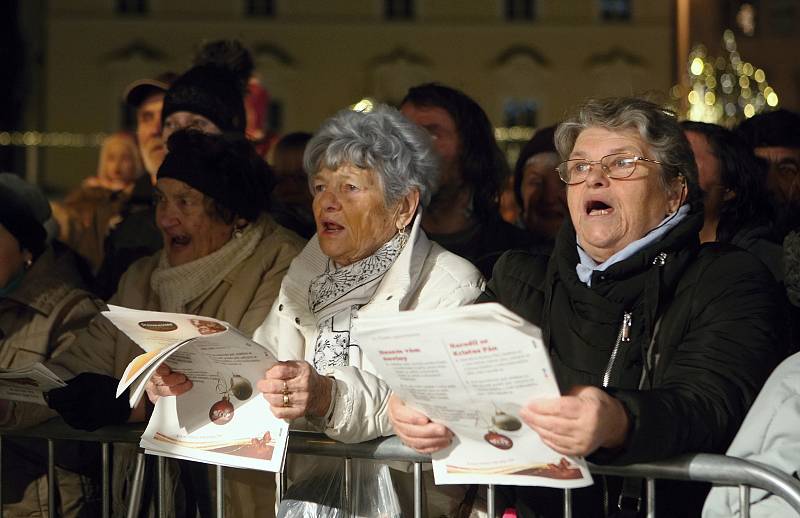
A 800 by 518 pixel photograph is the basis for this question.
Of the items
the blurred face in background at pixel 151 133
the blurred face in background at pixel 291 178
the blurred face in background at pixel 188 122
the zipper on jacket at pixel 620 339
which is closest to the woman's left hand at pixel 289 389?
the zipper on jacket at pixel 620 339

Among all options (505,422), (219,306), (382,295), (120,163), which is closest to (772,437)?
(505,422)

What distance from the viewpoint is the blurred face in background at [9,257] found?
5.35 m

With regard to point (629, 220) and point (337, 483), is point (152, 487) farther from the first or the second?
point (629, 220)

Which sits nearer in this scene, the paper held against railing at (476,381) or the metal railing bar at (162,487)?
the paper held against railing at (476,381)

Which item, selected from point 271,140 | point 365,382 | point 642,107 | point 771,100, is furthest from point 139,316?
point 771,100

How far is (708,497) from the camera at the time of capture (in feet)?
11.5

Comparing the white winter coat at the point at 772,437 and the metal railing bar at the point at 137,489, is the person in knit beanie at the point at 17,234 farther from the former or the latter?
the white winter coat at the point at 772,437

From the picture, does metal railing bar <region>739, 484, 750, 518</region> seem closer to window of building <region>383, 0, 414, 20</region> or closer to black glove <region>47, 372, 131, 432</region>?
black glove <region>47, 372, 131, 432</region>

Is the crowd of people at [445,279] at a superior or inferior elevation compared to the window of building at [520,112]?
inferior

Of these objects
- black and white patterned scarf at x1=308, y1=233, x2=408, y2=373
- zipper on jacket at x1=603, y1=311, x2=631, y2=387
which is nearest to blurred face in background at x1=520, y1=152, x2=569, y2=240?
black and white patterned scarf at x1=308, y1=233, x2=408, y2=373

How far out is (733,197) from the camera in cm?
513

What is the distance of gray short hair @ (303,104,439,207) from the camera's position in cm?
472

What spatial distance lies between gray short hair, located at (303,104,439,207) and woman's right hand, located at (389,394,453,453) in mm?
1247

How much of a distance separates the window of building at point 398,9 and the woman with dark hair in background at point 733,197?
3988cm
